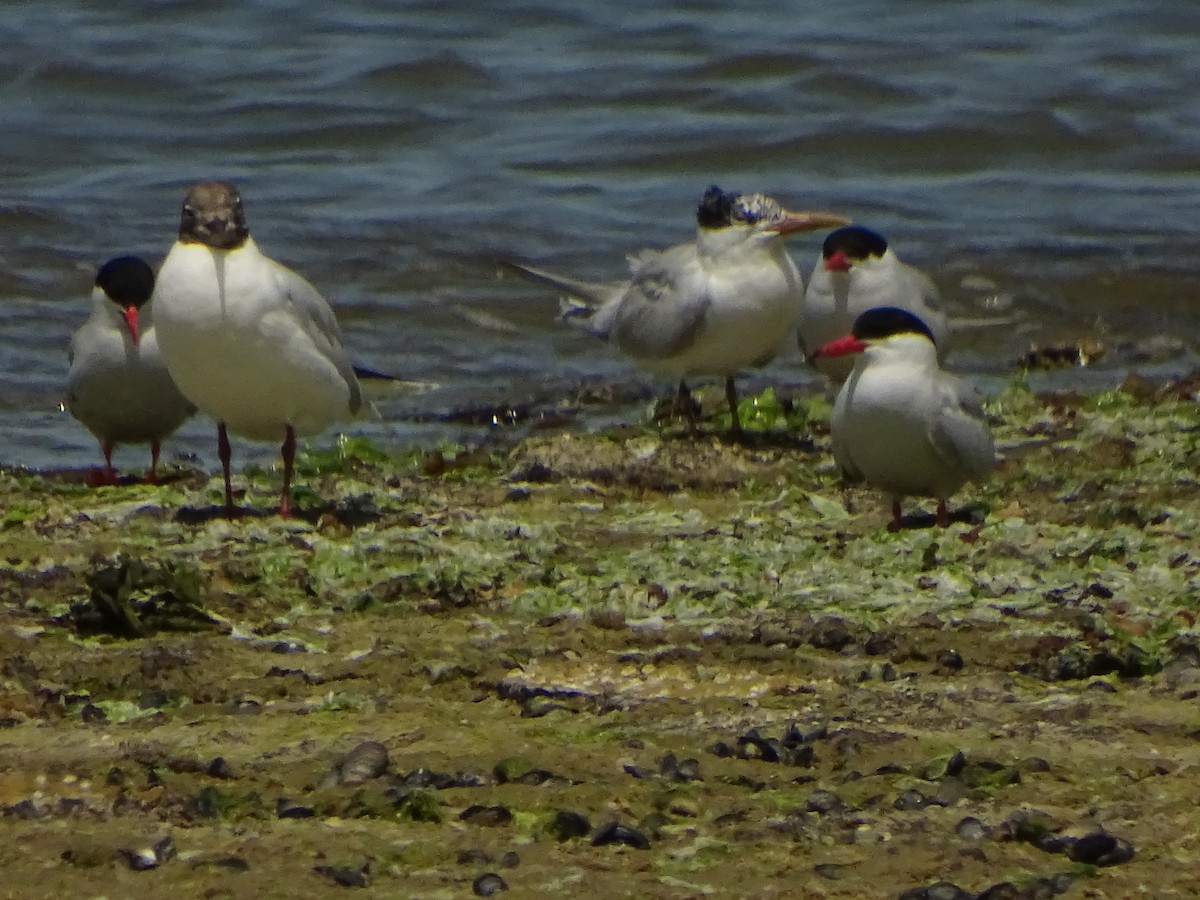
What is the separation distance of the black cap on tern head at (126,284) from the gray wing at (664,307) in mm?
2102

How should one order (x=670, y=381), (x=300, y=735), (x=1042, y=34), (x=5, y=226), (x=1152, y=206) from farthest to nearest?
1. (x=1042, y=34)
2. (x=1152, y=206)
3. (x=5, y=226)
4. (x=670, y=381)
5. (x=300, y=735)

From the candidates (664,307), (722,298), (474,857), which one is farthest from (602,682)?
(664,307)

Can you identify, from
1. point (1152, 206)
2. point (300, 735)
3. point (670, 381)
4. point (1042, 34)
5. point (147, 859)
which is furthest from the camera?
point (1042, 34)

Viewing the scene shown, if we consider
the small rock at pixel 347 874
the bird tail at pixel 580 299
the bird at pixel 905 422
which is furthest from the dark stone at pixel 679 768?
the bird tail at pixel 580 299

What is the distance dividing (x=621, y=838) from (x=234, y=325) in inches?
118

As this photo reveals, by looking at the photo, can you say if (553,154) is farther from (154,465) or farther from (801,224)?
(154,465)

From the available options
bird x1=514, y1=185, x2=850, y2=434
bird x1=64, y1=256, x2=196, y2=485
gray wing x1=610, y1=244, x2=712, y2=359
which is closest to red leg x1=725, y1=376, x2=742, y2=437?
bird x1=514, y1=185, x2=850, y2=434

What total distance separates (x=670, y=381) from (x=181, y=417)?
2.68 meters

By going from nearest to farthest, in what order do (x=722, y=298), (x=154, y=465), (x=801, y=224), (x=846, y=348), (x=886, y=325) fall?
(x=886, y=325) → (x=846, y=348) → (x=154, y=465) → (x=722, y=298) → (x=801, y=224)

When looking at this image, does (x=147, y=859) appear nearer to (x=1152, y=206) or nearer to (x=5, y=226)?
(x=5, y=226)

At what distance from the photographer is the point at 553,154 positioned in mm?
13883

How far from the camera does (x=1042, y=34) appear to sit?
16859 millimetres

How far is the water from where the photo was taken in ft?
34.7

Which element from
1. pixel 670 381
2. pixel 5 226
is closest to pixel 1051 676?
pixel 670 381
